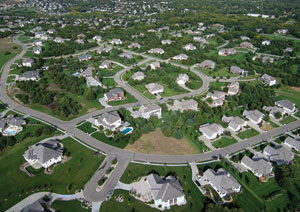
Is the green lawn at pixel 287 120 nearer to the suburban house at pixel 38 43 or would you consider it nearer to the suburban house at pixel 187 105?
the suburban house at pixel 187 105

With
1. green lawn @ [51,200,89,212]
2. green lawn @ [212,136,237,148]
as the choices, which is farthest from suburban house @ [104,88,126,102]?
green lawn @ [51,200,89,212]

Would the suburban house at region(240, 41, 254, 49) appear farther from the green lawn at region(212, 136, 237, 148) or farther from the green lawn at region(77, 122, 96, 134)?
the green lawn at region(77, 122, 96, 134)

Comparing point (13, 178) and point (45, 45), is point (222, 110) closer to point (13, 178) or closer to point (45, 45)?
point (13, 178)

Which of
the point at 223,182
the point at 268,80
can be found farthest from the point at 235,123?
the point at 268,80

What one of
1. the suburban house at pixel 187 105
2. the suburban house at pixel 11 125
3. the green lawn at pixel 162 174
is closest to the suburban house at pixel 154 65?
the suburban house at pixel 187 105

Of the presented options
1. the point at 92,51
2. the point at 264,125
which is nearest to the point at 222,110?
the point at 264,125

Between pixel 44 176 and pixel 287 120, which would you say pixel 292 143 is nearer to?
pixel 287 120
